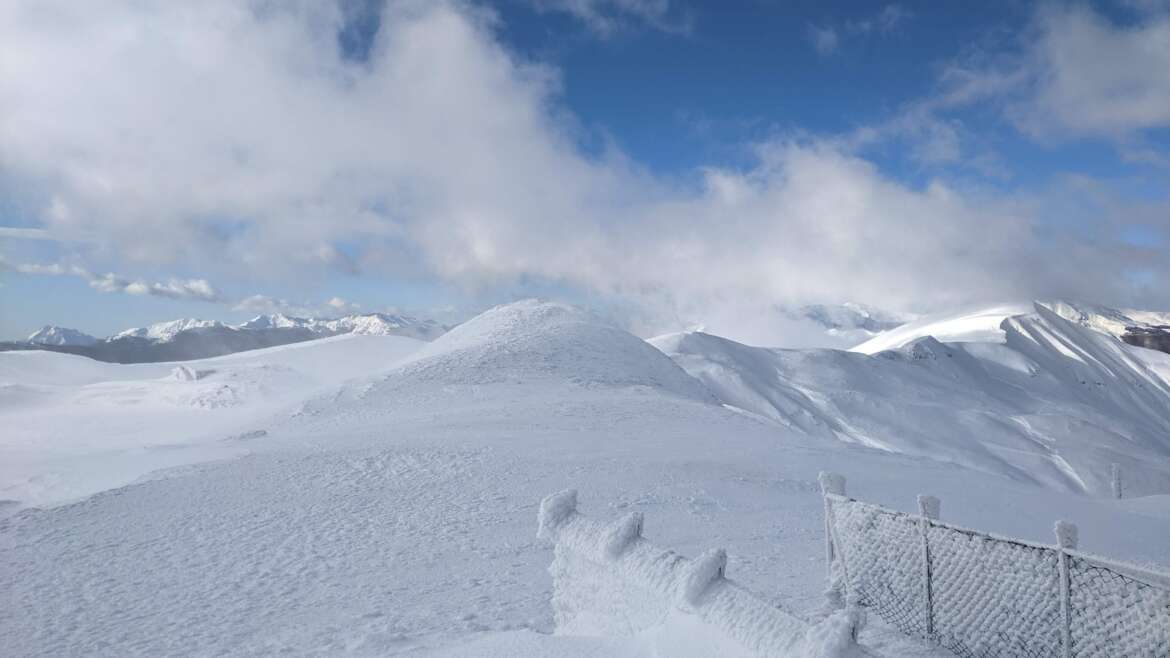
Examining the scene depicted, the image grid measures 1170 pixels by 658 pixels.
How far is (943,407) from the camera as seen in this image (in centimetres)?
10519

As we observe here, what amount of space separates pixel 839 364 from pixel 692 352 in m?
31.3

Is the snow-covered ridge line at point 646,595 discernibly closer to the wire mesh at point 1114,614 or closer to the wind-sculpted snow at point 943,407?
the wire mesh at point 1114,614

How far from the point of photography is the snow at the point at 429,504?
801cm

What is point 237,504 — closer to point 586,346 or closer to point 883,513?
point 883,513

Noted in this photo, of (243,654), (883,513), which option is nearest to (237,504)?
(243,654)

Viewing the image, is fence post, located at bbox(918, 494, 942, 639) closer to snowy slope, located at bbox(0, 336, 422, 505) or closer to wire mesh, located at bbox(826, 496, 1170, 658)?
wire mesh, located at bbox(826, 496, 1170, 658)

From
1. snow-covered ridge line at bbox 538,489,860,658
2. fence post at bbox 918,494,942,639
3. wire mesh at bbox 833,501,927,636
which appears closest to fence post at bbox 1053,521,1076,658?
fence post at bbox 918,494,942,639

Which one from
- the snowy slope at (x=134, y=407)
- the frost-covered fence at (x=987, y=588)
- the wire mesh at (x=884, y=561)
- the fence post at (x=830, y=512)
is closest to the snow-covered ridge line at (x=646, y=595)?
the frost-covered fence at (x=987, y=588)

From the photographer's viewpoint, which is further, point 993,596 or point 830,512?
point 830,512

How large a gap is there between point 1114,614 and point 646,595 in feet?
11.5

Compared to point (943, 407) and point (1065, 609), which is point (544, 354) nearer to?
point (1065, 609)

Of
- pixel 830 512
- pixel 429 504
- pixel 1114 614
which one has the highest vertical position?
pixel 830 512

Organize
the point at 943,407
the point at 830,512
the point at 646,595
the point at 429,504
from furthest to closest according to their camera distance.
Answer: the point at 943,407 < the point at 429,504 < the point at 830,512 < the point at 646,595

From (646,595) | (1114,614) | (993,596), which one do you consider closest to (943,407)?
(993,596)
